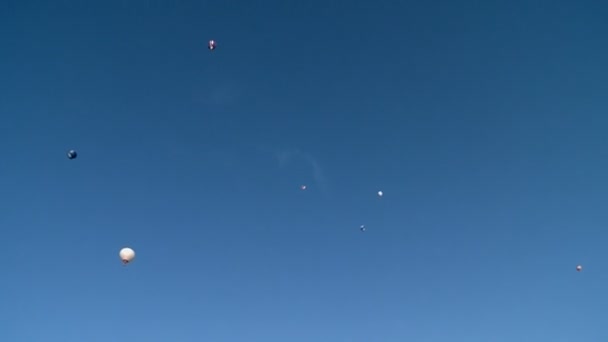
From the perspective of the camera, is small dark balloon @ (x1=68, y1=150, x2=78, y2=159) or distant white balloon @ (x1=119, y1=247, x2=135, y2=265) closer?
distant white balloon @ (x1=119, y1=247, x2=135, y2=265)

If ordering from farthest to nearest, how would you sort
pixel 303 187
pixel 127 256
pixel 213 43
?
pixel 303 187 → pixel 213 43 → pixel 127 256

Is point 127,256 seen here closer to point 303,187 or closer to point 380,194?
point 303,187

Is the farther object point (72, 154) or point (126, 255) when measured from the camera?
point (72, 154)

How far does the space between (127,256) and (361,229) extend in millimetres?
21230

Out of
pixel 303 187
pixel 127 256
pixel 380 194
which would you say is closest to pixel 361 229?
pixel 380 194

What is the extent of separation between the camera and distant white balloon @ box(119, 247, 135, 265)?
34281 millimetres

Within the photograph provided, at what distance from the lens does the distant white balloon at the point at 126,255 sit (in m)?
34.3

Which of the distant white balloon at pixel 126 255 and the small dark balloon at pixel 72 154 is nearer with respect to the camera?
the distant white balloon at pixel 126 255

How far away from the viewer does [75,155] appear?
37.3 meters

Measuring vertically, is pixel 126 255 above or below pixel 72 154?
below

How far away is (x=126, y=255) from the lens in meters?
34.3

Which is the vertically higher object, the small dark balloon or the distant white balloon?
the small dark balloon

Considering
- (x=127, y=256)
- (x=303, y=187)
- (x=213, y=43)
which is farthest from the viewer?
(x=303, y=187)

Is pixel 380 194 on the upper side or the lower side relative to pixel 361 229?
upper
